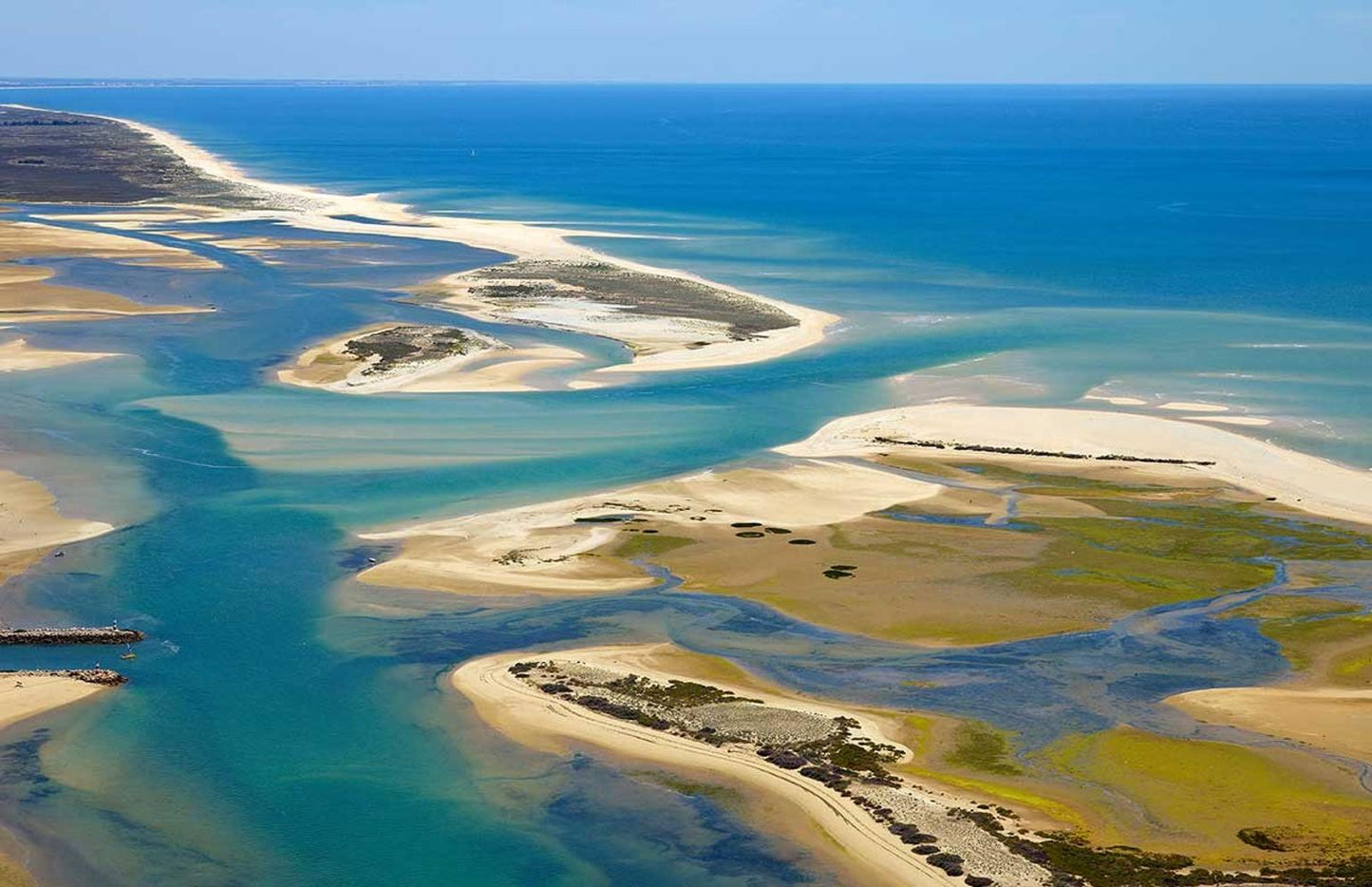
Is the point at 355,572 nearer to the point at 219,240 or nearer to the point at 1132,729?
the point at 1132,729

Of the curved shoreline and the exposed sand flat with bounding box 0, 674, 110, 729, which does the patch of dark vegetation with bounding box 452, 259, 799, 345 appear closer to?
the curved shoreline

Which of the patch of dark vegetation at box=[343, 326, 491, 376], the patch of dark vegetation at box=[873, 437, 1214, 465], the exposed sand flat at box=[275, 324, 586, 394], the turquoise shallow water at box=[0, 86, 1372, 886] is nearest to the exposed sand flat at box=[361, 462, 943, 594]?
the turquoise shallow water at box=[0, 86, 1372, 886]

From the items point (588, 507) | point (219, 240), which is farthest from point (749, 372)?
point (219, 240)

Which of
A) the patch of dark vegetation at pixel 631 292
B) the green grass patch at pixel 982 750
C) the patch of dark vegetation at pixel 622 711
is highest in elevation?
the patch of dark vegetation at pixel 631 292

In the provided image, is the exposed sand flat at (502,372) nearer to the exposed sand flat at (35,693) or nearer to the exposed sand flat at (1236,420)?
the exposed sand flat at (1236,420)

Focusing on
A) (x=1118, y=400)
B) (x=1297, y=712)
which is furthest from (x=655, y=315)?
(x=1297, y=712)

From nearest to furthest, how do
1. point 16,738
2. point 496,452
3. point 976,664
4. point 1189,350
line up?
point 16,738, point 976,664, point 496,452, point 1189,350

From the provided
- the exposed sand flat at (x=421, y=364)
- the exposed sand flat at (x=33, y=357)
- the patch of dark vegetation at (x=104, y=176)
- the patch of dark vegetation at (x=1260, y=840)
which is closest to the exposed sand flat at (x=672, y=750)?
the patch of dark vegetation at (x=1260, y=840)
